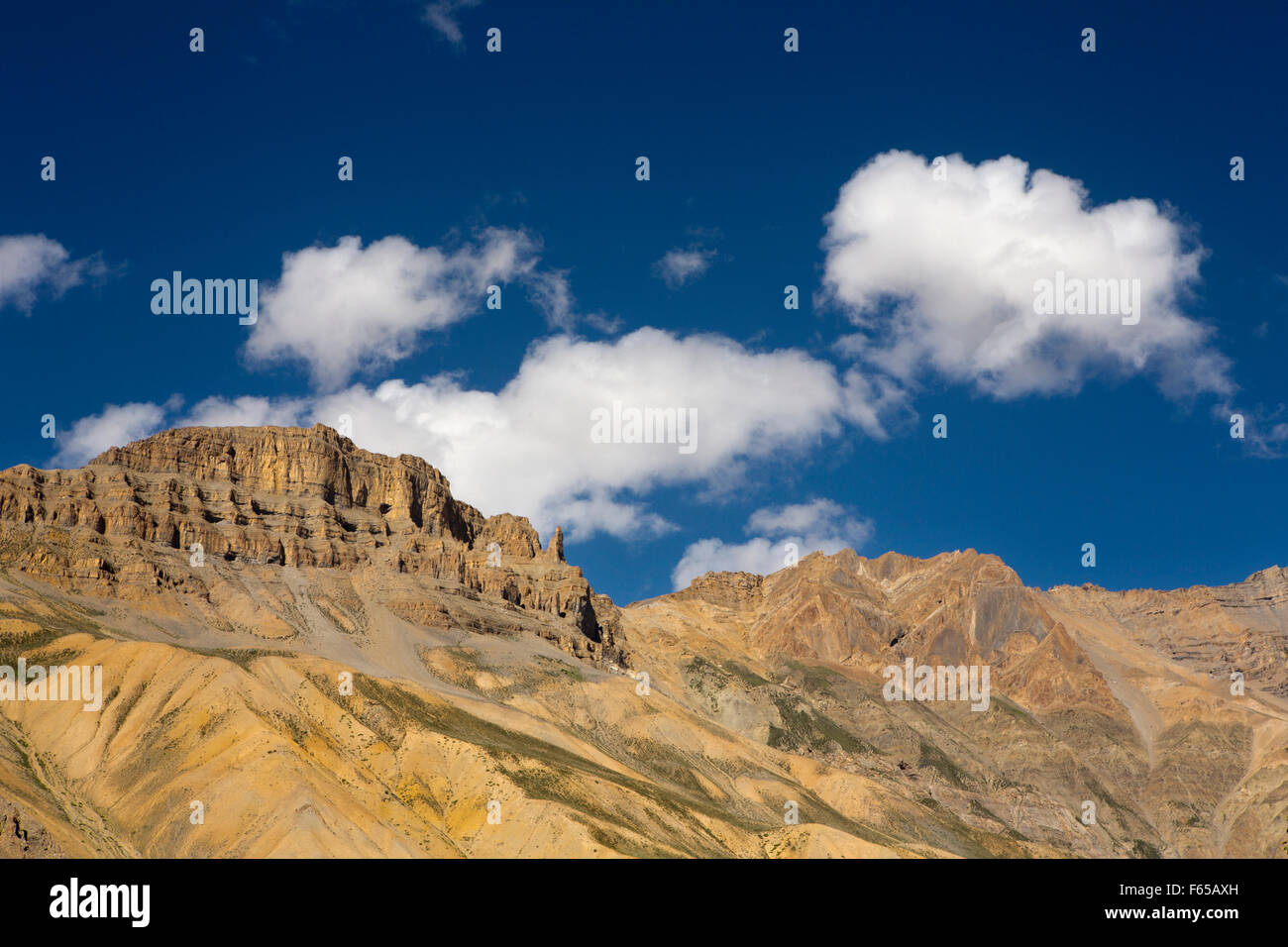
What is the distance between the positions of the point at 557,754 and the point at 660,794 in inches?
571

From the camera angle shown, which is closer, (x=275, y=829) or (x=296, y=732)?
(x=275, y=829)

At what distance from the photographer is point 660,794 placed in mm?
151750

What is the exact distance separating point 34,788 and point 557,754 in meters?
61.8
